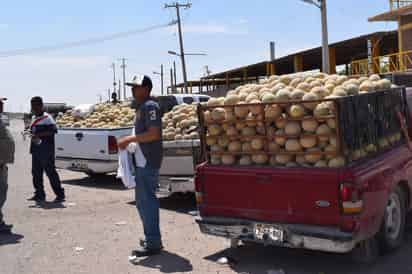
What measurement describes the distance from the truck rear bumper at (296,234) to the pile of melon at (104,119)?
6902 millimetres

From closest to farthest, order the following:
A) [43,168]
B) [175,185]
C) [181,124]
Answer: [175,185], [181,124], [43,168]

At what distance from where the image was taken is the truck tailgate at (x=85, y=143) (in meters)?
11.6

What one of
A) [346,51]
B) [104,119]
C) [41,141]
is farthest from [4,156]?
[346,51]

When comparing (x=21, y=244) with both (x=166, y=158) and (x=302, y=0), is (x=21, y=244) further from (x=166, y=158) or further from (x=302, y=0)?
(x=302, y=0)

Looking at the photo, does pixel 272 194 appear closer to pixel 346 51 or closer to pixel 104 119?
pixel 104 119

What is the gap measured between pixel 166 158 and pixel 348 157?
4.28 meters

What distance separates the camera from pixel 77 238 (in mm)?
7137

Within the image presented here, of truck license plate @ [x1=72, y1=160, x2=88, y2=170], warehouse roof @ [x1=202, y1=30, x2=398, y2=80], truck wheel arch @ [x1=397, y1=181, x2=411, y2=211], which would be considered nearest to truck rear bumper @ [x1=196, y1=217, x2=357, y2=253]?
truck wheel arch @ [x1=397, y1=181, x2=411, y2=211]

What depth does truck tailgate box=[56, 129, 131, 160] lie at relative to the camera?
11.6 metres

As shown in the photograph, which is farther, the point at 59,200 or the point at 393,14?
the point at 393,14

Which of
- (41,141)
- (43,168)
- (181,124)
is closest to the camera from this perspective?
(181,124)

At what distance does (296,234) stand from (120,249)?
7.92ft

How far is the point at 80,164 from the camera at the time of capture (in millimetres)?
12109

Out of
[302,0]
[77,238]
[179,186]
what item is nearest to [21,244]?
[77,238]
